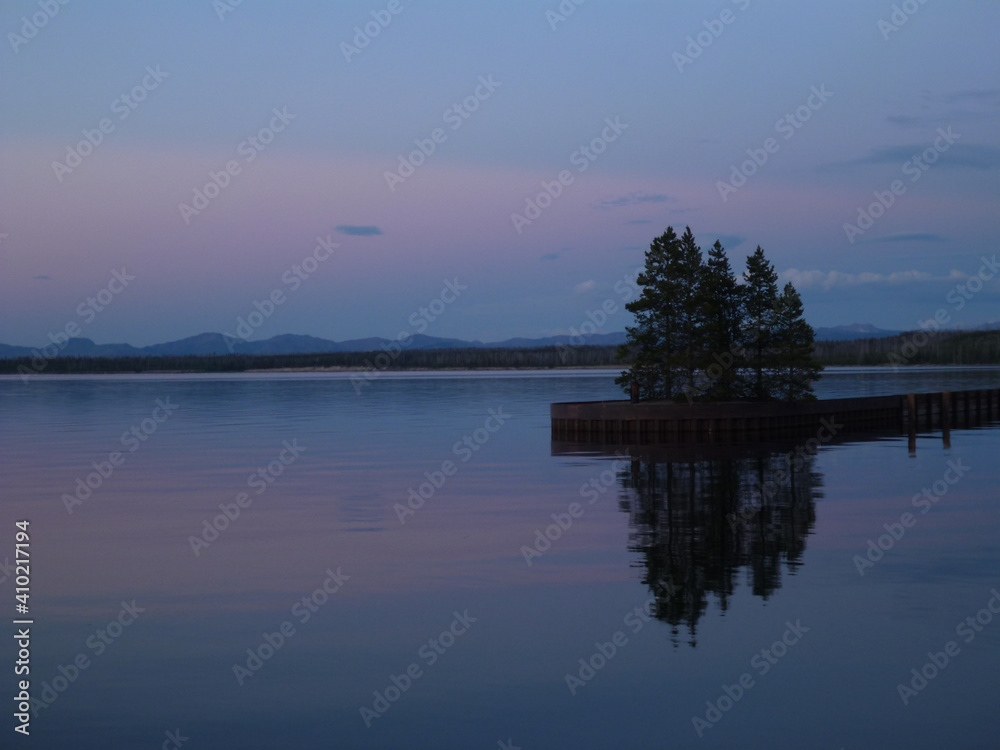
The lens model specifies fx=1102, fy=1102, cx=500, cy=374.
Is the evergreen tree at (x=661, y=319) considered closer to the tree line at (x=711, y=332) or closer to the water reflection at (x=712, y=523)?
the tree line at (x=711, y=332)

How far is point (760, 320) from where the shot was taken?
6962 centimetres

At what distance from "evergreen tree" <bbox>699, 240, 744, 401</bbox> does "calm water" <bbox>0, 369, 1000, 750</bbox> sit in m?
22.8

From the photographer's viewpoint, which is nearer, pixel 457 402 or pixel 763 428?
pixel 763 428

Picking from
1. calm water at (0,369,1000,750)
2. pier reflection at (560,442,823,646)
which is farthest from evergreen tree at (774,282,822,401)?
calm water at (0,369,1000,750)

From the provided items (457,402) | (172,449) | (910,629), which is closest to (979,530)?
(910,629)

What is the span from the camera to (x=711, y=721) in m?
14.1

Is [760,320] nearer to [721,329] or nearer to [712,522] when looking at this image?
[721,329]

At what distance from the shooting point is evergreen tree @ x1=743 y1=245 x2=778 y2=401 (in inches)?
2714

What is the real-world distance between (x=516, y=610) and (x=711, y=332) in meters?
47.3

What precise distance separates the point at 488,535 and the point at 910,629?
12771 millimetres

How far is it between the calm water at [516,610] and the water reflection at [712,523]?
122mm

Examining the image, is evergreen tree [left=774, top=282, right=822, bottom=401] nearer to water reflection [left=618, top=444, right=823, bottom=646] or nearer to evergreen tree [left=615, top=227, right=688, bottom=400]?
evergreen tree [left=615, top=227, right=688, bottom=400]

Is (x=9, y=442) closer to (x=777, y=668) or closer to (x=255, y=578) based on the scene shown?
(x=255, y=578)

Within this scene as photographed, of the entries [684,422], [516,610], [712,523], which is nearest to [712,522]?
[712,523]
